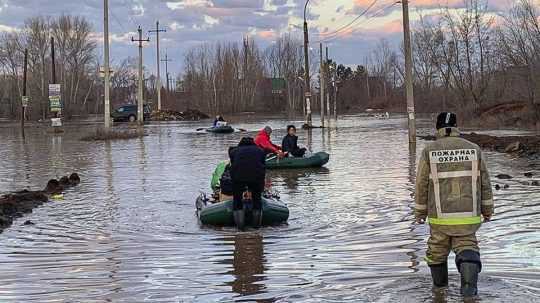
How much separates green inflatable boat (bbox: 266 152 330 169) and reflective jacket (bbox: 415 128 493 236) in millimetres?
15487

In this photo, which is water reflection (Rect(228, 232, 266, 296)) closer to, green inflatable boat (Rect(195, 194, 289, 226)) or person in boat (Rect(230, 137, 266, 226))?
person in boat (Rect(230, 137, 266, 226))

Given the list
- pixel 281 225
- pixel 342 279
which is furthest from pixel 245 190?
pixel 342 279

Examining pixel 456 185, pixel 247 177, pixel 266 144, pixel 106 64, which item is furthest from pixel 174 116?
pixel 456 185

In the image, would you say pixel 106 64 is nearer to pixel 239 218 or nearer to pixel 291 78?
pixel 239 218

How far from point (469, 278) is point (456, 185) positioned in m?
0.86

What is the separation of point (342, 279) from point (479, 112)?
48.4m

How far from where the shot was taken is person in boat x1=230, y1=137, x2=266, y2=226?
38.9ft

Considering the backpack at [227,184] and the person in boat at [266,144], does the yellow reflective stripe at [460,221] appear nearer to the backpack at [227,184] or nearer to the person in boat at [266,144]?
the backpack at [227,184]

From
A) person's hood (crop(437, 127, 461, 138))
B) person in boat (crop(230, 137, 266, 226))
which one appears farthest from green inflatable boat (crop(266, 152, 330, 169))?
person's hood (crop(437, 127, 461, 138))

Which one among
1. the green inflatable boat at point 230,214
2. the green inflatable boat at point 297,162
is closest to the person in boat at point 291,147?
the green inflatable boat at point 297,162

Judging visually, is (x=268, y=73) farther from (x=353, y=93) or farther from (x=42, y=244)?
(x=42, y=244)

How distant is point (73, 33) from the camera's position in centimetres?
10175

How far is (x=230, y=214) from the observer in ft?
39.9

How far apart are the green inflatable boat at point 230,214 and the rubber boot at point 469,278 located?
5.57m
